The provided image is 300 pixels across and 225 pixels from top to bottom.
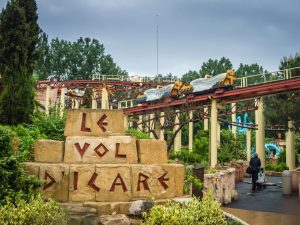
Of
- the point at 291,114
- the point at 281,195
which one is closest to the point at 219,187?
the point at 281,195

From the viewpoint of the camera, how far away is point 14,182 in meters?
6.76

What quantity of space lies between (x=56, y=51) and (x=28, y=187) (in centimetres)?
7036

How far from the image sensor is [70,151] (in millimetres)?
8180

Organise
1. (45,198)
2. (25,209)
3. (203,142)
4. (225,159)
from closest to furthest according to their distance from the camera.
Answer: (25,209)
(45,198)
(225,159)
(203,142)

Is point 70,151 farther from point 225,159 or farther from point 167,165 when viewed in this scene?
point 225,159

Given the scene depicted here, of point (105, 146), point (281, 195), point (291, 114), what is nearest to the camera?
point (105, 146)

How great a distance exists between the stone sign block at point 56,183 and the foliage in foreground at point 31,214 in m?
1.92

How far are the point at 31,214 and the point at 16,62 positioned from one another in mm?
8601

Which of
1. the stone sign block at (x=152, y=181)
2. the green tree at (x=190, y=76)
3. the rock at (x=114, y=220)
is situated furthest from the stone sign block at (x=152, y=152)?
the green tree at (x=190, y=76)

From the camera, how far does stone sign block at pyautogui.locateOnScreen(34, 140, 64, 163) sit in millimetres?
8164

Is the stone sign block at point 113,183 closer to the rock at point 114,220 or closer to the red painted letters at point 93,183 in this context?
the red painted letters at point 93,183

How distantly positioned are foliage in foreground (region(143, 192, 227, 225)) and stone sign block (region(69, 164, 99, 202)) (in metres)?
2.24

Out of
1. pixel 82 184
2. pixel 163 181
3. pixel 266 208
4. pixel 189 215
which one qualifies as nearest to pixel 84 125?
pixel 82 184

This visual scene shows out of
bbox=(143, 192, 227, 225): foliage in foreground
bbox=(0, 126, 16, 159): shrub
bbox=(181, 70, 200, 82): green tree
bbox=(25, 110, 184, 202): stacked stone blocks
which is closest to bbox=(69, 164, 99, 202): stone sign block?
bbox=(25, 110, 184, 202): stacked stone blocks
